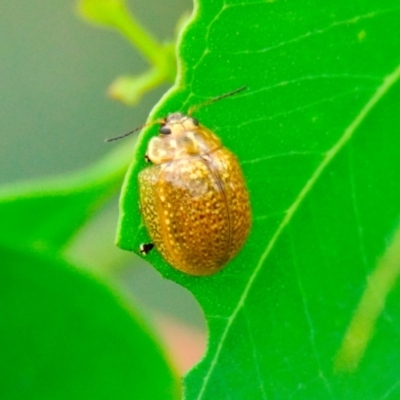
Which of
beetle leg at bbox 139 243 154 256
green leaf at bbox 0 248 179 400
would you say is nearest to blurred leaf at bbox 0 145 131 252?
green leaf at bbox 0 248 179 400

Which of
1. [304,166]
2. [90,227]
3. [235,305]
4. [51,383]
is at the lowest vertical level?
[90,227]

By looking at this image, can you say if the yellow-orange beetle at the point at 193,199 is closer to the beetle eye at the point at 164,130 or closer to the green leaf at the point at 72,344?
the beetle eye at the point at 164,130

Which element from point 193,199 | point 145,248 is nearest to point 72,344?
point 145,248

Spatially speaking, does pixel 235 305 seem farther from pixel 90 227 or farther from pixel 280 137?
pixel 90 227

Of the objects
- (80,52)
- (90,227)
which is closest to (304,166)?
(90,227)

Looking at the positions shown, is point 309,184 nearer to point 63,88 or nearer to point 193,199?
point 193,199

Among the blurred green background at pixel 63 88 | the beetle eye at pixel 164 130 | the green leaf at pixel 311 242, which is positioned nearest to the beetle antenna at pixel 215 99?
the green leaf at pixel 311 242
